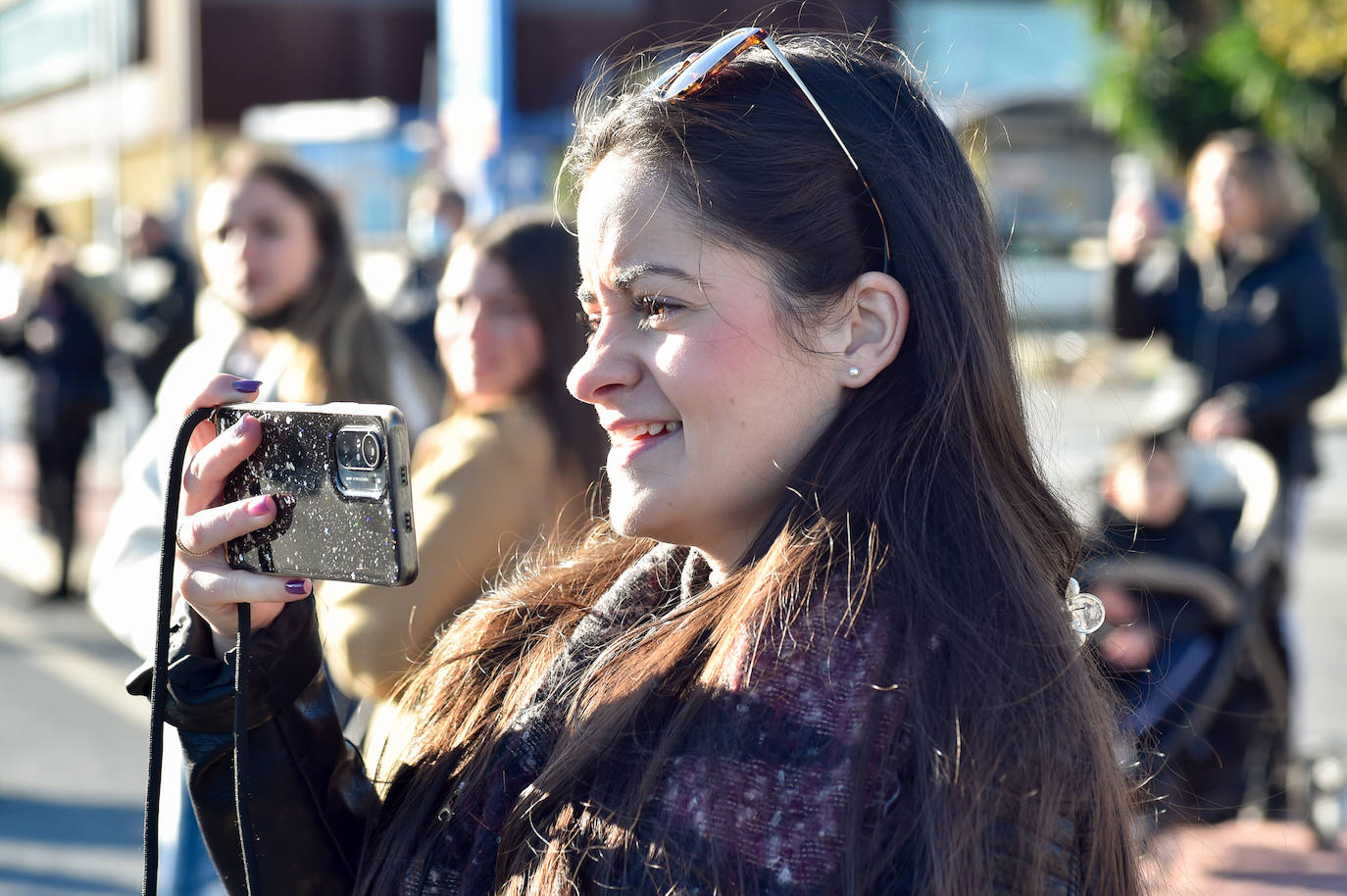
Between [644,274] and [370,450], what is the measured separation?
0.34 metres

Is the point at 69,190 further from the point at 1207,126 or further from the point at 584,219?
the point at 584,219

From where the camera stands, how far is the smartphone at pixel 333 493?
1.32 metres

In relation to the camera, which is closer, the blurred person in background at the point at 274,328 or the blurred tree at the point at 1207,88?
the blurred person in background at the point at 274,328

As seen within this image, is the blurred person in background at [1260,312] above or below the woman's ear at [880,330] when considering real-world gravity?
above

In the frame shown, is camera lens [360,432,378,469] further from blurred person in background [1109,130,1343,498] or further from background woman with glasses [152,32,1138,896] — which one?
blurred person in background [1109,130,1343,498]

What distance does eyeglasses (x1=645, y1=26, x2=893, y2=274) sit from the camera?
4.96 ft

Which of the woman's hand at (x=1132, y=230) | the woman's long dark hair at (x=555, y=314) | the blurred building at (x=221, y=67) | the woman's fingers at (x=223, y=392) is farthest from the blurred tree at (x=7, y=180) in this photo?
the woman's fingers at (x=223, y=392)

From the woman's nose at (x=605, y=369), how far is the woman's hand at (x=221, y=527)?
33 centimetres

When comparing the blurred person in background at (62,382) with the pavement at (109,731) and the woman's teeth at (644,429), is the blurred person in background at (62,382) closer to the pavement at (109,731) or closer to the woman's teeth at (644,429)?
the pavement at (109,731)

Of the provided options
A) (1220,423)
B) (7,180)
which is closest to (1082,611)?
(1220,423)

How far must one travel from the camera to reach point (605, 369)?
1498 millimetres

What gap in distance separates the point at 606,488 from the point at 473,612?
944 millimetres

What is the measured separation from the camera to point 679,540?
1.53 m

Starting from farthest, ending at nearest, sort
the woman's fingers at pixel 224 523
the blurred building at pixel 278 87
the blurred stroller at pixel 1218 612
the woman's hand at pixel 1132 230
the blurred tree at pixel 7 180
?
→ the blurred tree at pixel 7 180 < the blurred building at pixel 278 87 < the woman's hand at pixel 1132 230 < the blurred stroller at pixel 1218 612 < the woman's fingers at pixel 224 523
